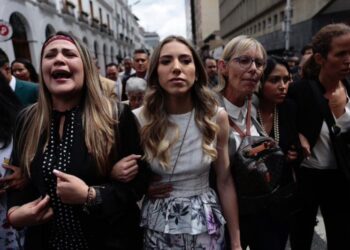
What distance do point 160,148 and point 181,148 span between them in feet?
0.41

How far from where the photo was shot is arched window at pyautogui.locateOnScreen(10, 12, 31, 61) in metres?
13.4

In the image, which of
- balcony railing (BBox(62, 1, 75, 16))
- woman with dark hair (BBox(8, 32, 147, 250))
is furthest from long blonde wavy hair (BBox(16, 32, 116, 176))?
balcony railing (BBox(62, 1, 75, 16))

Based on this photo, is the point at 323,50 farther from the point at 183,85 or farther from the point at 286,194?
the point at 183,85

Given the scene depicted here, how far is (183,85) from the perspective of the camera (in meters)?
1.64

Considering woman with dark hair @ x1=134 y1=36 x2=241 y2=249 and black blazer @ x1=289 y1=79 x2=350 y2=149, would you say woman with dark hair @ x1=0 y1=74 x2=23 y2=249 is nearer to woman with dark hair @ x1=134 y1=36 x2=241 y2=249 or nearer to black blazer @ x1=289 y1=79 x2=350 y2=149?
woman with dark hair @ x1=134 y1=36 x2=241 y2=249

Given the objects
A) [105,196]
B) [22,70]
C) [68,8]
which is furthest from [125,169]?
[68,8]

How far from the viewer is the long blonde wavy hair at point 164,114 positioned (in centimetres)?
164

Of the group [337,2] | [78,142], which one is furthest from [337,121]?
[337,2]

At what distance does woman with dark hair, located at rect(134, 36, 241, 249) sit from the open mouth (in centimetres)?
47

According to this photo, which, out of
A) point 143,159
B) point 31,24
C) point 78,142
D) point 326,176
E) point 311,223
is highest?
point 31,24

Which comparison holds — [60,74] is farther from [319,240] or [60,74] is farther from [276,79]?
[319,240]

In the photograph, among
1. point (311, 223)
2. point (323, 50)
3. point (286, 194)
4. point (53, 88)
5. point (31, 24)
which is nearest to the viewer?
point (53, 88)

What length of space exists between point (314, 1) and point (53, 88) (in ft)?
56.3

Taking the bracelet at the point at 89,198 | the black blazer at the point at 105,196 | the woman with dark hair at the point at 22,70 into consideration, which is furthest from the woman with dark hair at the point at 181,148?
the woman with dark hair at the point at 22,70
